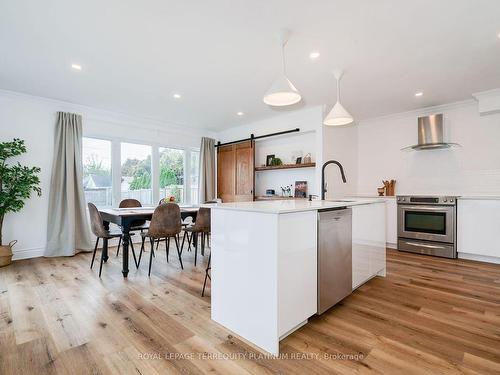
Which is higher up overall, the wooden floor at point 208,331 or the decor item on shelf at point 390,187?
the decor item on shelf at point 390,187

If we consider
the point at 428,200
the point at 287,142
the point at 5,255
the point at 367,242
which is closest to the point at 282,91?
the point at 367,242

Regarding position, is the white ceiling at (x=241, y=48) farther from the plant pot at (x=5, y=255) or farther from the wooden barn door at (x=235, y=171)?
the plant pot at (x=5, y=255)

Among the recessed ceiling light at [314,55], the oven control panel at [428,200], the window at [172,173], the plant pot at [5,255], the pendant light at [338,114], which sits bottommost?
the plant pot at [5,255]

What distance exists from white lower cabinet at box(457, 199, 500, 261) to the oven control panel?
0.13 m

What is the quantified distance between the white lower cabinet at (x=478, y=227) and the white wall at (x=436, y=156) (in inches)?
20.8

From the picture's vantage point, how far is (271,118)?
17.1ft

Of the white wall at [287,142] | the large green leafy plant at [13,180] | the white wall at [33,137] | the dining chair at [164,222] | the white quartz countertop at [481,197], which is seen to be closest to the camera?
the dining chair at [164,222]

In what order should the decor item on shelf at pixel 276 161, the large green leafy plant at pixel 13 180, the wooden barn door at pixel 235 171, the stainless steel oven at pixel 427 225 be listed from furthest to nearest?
the wooden barn door at pixel 235 171 → the decor item on shelf at pixel 276 161 → the stainless steel oven at pixel 427 225 → the large green leafy plant at pixel 13 180

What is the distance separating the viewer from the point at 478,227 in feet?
12.3

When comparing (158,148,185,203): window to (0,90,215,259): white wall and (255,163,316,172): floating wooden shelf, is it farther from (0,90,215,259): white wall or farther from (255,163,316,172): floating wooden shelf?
(255,163,316,172): floating wooden shelf

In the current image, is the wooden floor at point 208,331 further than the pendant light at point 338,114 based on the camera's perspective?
No

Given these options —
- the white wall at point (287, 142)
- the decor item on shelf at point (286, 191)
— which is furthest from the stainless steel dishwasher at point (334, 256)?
the decor item on shelf at point (286, 191)

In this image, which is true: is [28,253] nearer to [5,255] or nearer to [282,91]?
[5,255]

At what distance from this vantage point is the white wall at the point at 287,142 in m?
4.55
